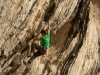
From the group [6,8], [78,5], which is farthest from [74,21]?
[6,8]

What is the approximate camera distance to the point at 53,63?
20.1 m

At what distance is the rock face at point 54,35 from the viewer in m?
15.5

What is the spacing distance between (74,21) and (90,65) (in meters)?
4.60

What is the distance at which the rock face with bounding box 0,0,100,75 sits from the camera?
15.5 meters

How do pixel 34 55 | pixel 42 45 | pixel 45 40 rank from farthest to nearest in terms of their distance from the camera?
pixel 34 55, pixel 42 45, pixel 45 40

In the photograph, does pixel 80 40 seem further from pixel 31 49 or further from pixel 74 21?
pixel 31 49

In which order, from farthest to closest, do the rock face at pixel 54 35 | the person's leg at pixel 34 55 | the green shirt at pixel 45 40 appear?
the person's leg at pixel 34 55
the green shirt at pixel 45 40
the rock face at pixel 54 35

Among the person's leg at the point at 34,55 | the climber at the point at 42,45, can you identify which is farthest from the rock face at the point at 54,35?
the climber at the point at 42,45

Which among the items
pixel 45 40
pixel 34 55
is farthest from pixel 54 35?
pixel 45 40

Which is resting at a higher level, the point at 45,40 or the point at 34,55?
the point at 45,40

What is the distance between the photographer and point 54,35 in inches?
808

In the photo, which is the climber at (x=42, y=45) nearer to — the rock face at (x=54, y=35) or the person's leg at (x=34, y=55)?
the person's leg at (x=34, y=55)

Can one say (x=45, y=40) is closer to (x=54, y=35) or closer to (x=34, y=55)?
(x=34, y=55)

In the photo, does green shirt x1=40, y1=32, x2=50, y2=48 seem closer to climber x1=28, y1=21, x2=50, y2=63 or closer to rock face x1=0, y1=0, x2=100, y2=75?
climber x1=28, y1=21, x2=50, y2=63
